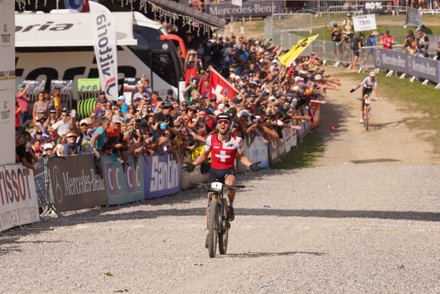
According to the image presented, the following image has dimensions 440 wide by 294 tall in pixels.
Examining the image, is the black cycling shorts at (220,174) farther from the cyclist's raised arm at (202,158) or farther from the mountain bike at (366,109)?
the mountain bike at (366,109)

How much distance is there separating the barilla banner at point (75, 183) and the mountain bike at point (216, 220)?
5.18 meters

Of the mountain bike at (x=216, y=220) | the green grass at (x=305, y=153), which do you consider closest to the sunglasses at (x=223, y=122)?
the mountain bike at (x=216, y=220)

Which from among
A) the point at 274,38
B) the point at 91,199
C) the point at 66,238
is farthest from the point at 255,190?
the point at 274,38

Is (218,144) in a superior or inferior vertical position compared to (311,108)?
superior

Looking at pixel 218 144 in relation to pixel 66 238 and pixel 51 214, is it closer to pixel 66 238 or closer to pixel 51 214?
pixel 66 238

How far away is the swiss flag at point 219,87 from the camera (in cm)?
3265

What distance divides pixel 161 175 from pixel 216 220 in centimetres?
926

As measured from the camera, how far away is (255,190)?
86.8ft

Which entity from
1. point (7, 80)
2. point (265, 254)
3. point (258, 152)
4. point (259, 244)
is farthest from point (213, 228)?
point (258, 152)

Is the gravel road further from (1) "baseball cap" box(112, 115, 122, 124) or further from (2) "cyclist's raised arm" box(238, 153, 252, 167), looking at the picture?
(1) "baseball cap" box(112, 115, 122, 124)

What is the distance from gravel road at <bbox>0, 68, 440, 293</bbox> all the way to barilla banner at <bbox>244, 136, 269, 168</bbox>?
1415mm

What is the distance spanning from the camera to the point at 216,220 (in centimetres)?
1557

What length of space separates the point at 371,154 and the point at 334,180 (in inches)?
298

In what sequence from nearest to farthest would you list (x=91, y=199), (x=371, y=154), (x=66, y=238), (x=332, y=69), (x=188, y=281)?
(x=188, y=281) → (x=66, y=238) → (x=91, y=199) → (x=371, y=154) → (x=332, y=69)
